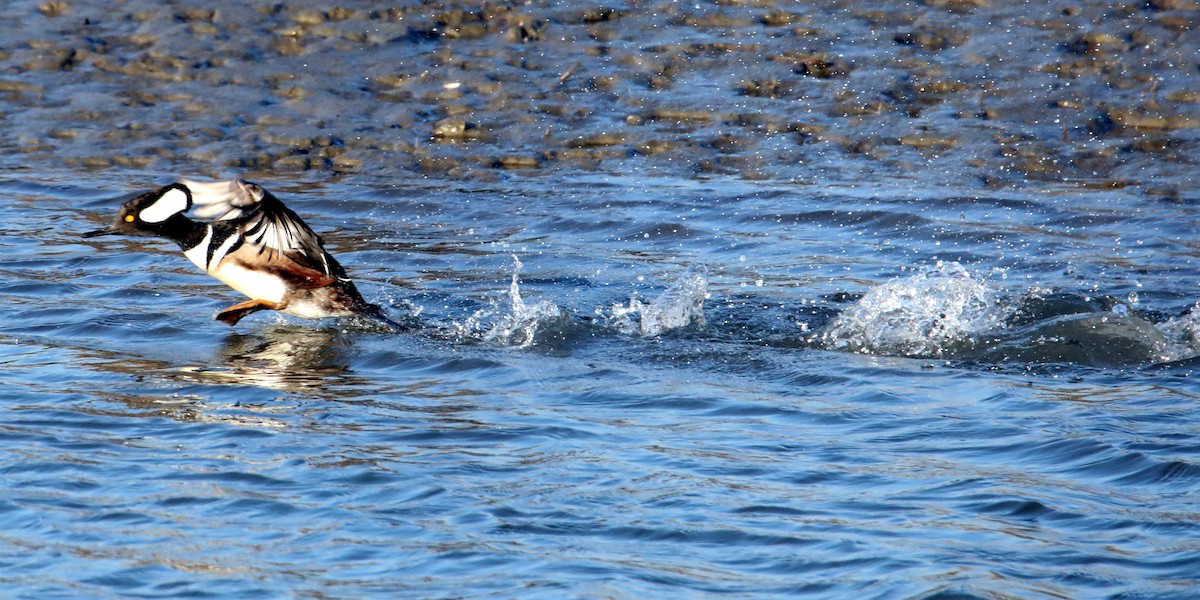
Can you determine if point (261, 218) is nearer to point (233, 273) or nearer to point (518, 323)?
point (233, 273)

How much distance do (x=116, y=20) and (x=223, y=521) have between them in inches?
362

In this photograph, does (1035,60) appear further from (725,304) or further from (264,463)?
(264,463)

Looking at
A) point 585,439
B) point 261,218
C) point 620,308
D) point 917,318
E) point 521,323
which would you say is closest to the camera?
point 585,439

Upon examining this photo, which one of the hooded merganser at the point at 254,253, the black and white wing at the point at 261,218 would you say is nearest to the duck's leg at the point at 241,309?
the hooded merganser at the point at 254,253

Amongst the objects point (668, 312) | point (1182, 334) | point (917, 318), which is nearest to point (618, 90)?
point (668, 312)

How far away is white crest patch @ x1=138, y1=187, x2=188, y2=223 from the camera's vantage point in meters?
7.64

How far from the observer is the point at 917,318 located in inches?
286

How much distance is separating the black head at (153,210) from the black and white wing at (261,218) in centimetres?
10

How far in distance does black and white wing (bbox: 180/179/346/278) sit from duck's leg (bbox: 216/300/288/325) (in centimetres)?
25

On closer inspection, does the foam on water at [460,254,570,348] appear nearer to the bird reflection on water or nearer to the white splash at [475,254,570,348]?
the white splash at [475,254,570,348]

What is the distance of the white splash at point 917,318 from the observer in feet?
23.2

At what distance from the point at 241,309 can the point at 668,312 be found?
82.8 inches

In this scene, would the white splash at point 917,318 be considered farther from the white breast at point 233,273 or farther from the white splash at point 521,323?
the white breast at point 233,273

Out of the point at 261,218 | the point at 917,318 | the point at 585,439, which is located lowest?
the point at 585,439
